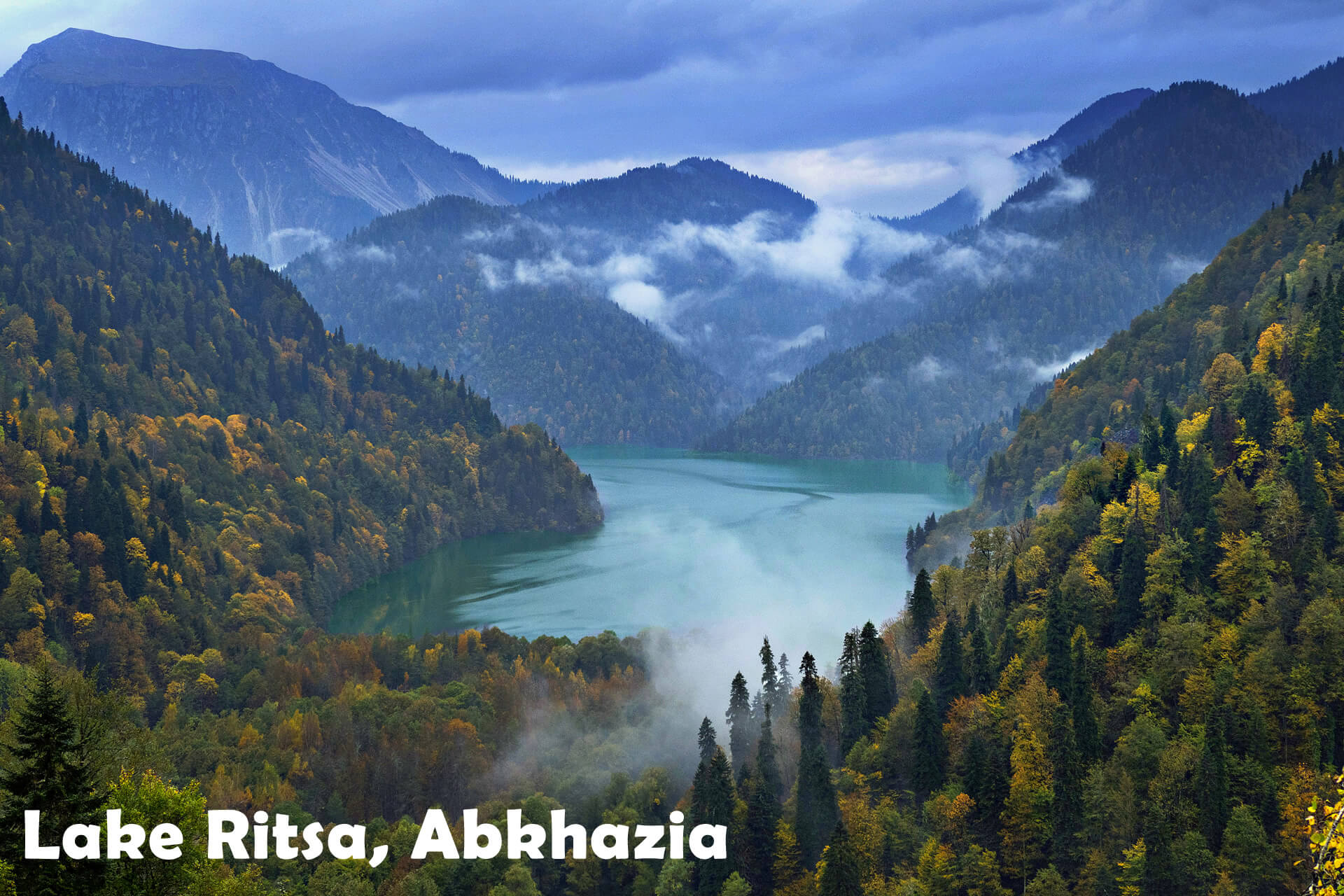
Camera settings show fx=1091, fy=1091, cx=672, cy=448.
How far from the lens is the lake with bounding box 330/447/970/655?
118 metres

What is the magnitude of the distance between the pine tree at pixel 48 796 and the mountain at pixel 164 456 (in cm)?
7636

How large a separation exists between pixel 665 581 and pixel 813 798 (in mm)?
80708

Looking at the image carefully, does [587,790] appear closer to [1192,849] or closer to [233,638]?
[1192,849]

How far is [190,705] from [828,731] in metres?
55.3

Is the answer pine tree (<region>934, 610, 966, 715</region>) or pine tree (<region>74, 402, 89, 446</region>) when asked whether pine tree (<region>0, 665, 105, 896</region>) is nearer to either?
pine tree (<region>934, 610, 966, 715</region>)


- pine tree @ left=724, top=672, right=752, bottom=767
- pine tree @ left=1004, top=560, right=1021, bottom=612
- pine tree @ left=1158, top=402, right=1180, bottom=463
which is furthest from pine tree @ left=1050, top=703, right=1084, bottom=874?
pine tree @ left=1158, top=402, right=1180, bottom=463

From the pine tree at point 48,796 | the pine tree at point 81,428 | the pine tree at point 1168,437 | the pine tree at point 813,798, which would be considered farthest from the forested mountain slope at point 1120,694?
the pine tree at point 81,428

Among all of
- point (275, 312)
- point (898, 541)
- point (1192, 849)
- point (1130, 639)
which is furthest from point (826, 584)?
point (275, 312)

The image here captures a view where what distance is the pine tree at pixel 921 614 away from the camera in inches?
3027

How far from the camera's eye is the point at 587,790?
6844 centimetres

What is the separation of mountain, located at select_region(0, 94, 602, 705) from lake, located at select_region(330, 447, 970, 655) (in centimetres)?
861

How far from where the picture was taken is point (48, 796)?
1014 inches

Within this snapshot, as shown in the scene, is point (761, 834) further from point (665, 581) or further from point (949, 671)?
point (665, 581)

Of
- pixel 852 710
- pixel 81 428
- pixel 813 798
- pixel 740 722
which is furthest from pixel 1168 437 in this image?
pixel 81 428
